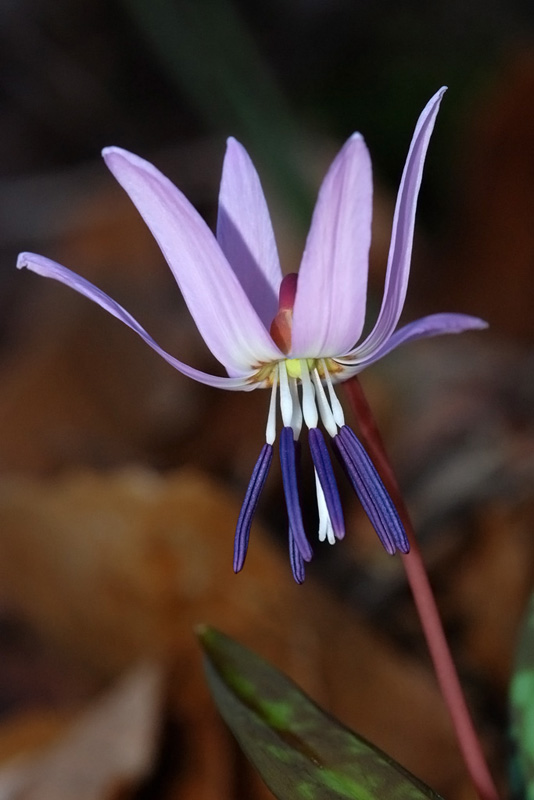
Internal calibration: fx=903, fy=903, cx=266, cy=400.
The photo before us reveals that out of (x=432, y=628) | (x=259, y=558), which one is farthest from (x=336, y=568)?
(x=432, y=628)

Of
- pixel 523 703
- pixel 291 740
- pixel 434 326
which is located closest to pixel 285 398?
pixel 434 326

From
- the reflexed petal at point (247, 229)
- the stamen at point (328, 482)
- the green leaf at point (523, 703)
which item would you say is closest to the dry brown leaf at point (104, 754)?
the green leaf at point (523, 703)

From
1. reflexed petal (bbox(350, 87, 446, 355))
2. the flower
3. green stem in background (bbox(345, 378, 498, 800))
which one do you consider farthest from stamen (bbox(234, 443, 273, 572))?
reflexed petal (bbox(350, 87, 446, 355))

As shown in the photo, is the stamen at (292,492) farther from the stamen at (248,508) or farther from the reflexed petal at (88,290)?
the reflexed petal at (88,290)

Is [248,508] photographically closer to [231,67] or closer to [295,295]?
[295,295]

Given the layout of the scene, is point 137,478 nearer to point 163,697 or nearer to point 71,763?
point 163,697

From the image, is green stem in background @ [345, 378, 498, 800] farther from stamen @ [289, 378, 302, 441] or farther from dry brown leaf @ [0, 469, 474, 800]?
dry brown leaf @ [0, 469, 474, 800]
